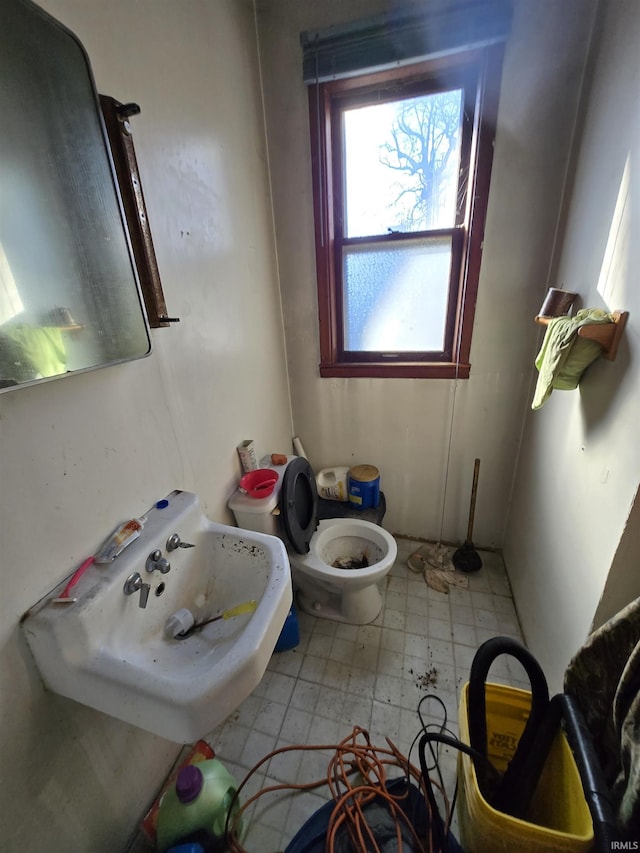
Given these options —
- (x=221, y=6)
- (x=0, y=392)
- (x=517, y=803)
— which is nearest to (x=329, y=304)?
(x=221, y=6)

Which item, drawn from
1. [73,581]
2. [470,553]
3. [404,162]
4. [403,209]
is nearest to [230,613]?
[73,581]

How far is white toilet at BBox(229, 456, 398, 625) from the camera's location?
1.28 meters

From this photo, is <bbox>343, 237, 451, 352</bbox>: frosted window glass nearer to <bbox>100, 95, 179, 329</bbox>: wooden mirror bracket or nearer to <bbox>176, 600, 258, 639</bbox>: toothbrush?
<bbox>100, 95, 179, 329</bbox>: wooden mirror bracket

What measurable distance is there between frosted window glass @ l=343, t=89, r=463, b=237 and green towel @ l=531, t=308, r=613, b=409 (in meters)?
0.79

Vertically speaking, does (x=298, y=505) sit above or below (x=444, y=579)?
above

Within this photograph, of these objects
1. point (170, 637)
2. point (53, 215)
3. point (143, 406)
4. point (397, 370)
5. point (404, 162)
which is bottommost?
point (170, 637)

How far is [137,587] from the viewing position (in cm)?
75

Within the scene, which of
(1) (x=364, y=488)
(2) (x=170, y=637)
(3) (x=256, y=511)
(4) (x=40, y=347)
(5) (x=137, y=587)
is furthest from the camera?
(1) (x=364, y=488)

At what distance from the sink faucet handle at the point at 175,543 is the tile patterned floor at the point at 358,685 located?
2.57 feet

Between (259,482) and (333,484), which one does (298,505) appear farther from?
(333,484)

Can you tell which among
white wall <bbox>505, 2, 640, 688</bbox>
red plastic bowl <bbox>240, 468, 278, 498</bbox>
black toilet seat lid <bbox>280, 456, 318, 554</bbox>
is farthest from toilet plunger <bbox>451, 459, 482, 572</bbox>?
red plastic bowl <bbox>240, 468, 278, 498</bbox>

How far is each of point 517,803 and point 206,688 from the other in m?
0.74

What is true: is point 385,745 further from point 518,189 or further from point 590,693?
point 518,189

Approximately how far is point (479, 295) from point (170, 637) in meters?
1.66
